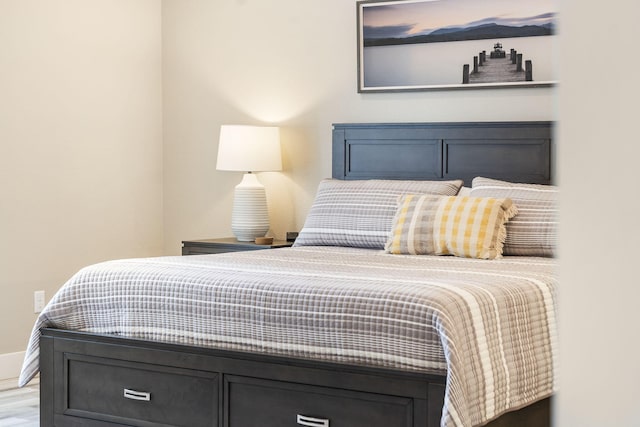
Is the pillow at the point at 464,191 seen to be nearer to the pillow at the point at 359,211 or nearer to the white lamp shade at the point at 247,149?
the pillow at the point at 359,211

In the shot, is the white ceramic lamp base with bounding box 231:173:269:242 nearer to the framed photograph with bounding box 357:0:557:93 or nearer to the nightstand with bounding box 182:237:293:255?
the nightstand with bounding box 182:237:293:255

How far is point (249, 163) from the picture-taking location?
188 inches

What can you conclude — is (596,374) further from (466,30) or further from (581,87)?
(466,30)

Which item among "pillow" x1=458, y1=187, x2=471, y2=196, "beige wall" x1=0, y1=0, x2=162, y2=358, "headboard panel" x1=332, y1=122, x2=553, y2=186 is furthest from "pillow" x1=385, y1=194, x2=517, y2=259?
"beige wall" x1=0, y1=0, x2=162, y2=358

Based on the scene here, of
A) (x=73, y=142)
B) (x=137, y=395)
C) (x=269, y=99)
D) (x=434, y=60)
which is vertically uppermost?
(x=434, y=60)

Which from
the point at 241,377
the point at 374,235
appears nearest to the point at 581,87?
the point at 241,377

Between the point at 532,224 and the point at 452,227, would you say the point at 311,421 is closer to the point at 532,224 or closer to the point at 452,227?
the point at 452,227

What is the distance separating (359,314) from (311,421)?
38cm

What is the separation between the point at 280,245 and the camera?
4.61 metres

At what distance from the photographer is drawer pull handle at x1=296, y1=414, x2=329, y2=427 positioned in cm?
264

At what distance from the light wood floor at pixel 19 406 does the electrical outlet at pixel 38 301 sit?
39 centimetres

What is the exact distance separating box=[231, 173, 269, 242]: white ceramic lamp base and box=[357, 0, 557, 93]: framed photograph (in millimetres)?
802

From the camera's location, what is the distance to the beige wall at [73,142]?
14.9 ft

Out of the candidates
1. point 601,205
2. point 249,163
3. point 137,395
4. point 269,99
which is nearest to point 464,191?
point 249,163
